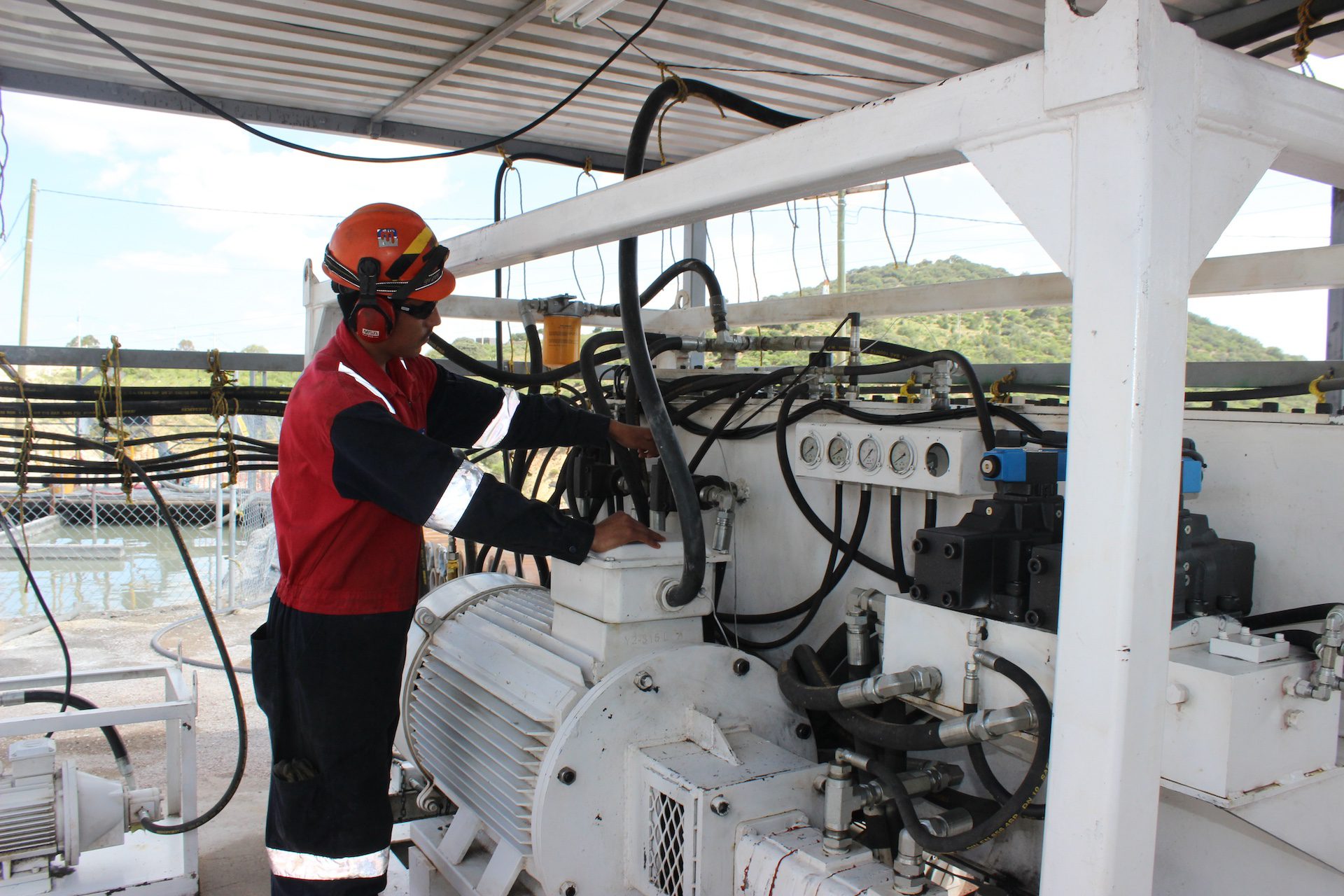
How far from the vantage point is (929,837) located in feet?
4.47

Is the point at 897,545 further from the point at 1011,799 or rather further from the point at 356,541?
the point at 356,541

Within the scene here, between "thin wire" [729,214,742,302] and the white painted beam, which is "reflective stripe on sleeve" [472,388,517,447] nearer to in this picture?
the white painted beam

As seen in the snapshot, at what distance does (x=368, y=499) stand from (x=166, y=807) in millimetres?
1458

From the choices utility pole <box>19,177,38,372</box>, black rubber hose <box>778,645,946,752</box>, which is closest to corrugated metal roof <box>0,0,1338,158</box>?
black rubber hose <box>778,645,946,752</box>

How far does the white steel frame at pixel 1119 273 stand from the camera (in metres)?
0.90

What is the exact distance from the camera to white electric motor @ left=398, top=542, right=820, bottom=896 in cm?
164

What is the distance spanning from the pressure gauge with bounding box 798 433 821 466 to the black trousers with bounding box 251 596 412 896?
34.8 inches

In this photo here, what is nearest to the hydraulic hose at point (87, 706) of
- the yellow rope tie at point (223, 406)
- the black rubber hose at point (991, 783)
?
the yellow rope tie at point (223, 406)

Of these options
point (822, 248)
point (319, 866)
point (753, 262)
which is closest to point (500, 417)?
point (319, 866)

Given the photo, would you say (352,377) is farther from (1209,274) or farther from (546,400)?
(1209,274)

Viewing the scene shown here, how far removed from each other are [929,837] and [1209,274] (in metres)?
1.65

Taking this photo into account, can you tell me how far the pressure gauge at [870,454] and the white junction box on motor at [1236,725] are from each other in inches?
26.5

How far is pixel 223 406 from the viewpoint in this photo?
8.86 feet

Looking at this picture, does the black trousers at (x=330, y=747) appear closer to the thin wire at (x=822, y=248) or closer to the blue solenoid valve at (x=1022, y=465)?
the blue solenoid valve at (x=1022, y=465)
